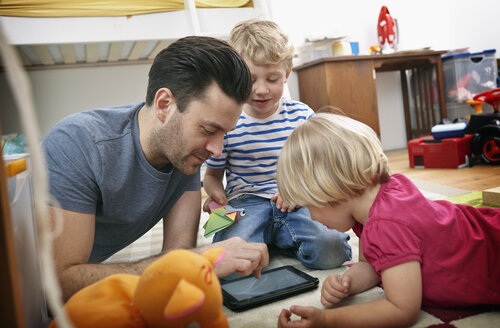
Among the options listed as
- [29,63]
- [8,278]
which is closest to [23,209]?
[8,278]

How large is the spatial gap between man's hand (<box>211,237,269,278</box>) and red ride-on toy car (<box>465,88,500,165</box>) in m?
1.73

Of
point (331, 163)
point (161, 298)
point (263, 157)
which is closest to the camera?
point (161, 298)

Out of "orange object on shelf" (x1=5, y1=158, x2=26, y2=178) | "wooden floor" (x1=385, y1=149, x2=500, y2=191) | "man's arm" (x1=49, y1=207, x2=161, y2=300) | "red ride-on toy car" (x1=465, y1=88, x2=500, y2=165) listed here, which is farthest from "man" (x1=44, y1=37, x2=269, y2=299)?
"red ride-on toy car" (x1=465, y1=88, x2=500, y2=165)

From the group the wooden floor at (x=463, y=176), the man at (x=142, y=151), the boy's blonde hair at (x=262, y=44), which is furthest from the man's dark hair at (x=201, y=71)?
the wooden floor at (x=463, y=176)

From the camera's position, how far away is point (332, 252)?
3.19 feet

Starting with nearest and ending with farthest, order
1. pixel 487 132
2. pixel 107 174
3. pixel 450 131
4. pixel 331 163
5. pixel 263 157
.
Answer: pixel 331 163
pixel 107 174
pixel 263 157
pixel 487 132
pixel 450 131

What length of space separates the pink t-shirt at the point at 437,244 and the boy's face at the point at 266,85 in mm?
504

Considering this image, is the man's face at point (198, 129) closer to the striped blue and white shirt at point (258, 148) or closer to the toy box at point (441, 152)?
the striped blue and white shirt at point (258, 148)

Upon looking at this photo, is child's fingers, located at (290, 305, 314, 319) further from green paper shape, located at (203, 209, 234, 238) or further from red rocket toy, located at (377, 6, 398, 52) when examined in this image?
red rocket toy, located at (377, 6, 398, 52)

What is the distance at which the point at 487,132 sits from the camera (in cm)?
201

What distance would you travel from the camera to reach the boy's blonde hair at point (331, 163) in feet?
2.18

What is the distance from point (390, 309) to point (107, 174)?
0.55 meters

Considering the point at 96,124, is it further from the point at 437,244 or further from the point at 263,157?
the point at 437,244

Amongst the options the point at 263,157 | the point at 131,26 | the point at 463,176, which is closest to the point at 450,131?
the point at 463,176
